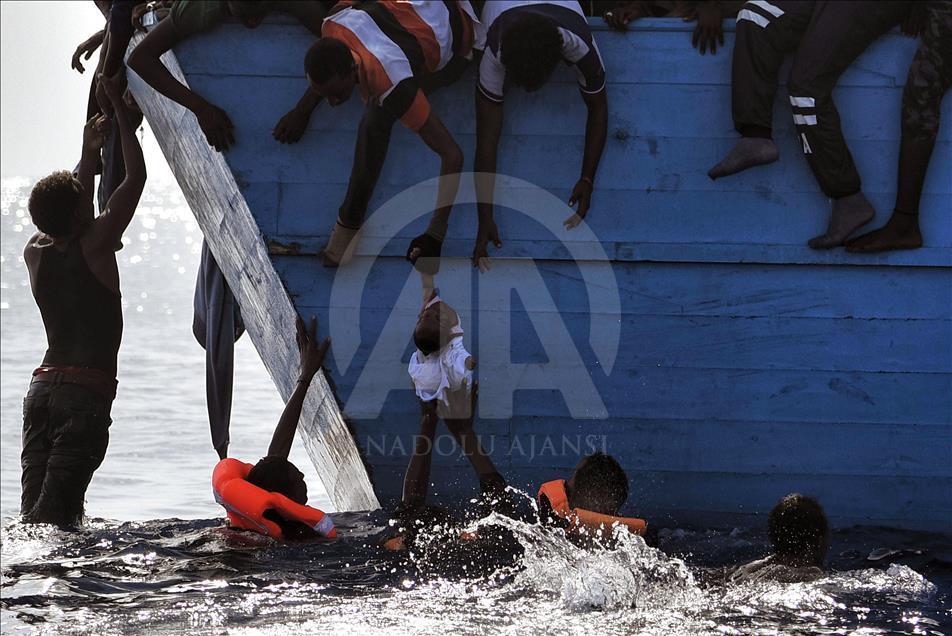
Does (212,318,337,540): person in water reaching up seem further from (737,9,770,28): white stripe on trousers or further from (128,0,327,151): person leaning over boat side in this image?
(737,9,770,28): white stripe on trousers

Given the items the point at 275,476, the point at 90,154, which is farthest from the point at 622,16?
the point at 90,154

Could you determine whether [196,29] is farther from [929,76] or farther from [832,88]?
[929,76]

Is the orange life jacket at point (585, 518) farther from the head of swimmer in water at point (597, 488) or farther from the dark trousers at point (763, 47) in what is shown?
the dark trousers at point (763, 47)

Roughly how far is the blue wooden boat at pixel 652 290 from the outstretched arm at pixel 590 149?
6cm

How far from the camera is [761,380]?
5875 millimetres

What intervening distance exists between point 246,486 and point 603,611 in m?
1.66

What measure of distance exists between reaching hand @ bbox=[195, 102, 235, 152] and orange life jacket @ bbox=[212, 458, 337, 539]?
4.94 ft

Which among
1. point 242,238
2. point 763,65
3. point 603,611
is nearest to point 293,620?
point 603,611

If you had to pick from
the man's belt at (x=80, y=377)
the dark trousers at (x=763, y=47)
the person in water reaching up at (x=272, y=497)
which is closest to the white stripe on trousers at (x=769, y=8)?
the dark trousers at (x=763, y=47)

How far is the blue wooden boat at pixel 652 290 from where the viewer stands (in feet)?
18.9

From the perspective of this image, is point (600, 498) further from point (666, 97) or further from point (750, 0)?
point (750, 0)

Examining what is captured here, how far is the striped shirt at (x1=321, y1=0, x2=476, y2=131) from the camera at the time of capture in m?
5.42

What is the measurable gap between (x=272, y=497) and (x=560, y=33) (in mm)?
2260

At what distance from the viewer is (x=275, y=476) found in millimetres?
5469
